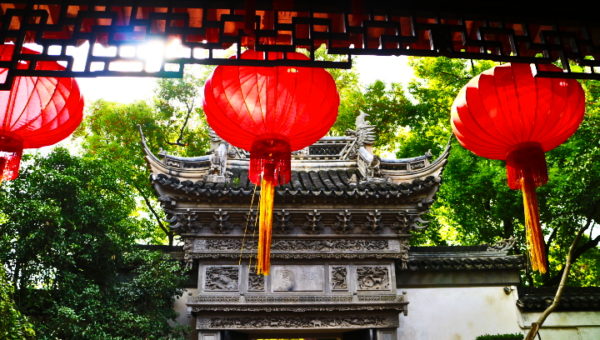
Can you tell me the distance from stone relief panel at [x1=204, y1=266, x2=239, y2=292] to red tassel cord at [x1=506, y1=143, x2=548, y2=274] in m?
5.54

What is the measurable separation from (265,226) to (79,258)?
4.95 m

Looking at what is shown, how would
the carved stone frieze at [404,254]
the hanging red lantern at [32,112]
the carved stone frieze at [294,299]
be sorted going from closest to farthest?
the hanging red lantern at [32,112] < the carved stone frieze at [294,299] < the carved stone frieze at [404,254]

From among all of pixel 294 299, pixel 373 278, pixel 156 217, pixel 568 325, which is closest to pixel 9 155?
pixel 294 299

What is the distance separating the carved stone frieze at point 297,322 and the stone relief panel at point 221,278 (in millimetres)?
455

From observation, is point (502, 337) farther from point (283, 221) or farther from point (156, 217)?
point (156, 217)

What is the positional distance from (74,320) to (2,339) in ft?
3.88

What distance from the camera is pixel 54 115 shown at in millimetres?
2709

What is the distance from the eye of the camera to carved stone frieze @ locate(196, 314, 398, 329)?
7.43 meters

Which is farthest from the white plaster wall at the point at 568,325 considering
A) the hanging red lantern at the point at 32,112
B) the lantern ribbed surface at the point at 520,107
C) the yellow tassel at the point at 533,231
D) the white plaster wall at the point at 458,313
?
the hanging red lantern at the point at 32,112

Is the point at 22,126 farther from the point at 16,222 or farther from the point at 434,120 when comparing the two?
the point at 434,120

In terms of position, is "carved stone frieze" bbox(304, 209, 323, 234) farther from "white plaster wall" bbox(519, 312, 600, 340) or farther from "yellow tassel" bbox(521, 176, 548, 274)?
"yellow tassel" bbox(521, 176, 548, 274)

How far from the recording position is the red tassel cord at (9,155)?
261cm

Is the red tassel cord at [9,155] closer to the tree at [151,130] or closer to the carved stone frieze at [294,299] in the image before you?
the carved stone frieze at [294,299]

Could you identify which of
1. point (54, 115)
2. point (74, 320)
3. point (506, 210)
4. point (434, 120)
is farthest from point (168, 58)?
point (434, 120)
